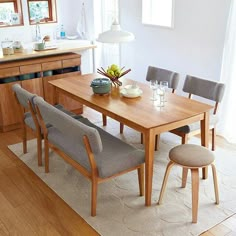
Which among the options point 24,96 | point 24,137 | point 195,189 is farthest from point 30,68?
point 195,189

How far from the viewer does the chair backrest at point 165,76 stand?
397cm

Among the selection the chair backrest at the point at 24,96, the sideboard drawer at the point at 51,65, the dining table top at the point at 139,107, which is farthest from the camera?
the sideboard drawer at the point at 51,65

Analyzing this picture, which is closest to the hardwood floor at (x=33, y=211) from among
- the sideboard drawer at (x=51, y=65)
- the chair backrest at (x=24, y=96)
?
the chair backrest at (x=24, y=96)

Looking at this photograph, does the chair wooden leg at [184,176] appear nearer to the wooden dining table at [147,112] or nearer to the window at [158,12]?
the wooden dining table at [147,112]

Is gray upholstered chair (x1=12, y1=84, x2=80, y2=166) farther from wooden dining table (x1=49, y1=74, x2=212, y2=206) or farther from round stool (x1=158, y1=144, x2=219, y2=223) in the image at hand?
round stool (x1=158, y1=144, x2=219, y2=223)

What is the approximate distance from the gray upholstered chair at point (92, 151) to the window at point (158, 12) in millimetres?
2268

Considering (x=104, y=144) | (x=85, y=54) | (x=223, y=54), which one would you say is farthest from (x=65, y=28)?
(x=104, y=144)

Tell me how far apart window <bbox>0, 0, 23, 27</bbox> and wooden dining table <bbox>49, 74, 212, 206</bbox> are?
2224 mm

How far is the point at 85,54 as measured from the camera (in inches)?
204

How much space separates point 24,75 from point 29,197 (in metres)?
1.86

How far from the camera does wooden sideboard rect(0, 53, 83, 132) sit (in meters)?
4.35

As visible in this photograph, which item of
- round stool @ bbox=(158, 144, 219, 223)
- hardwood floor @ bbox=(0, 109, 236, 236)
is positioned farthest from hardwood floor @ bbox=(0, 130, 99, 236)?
round stool @ bbox=(158, 144, 219, 223)

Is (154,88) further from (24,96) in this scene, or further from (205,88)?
Answer: (24,96)

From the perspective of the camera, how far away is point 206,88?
3.63m
